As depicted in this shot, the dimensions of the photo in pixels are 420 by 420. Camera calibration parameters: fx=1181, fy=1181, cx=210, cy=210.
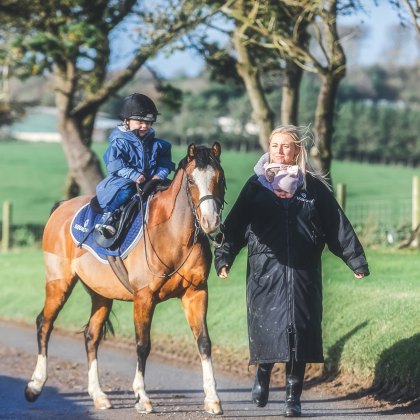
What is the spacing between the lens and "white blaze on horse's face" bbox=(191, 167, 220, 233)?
9305 mm

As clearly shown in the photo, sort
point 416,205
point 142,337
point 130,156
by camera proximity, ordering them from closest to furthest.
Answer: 1. point 142,337
2. point 130,156
3. point 416,205

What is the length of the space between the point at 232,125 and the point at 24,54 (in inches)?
1295

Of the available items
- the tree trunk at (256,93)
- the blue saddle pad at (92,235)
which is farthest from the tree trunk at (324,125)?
the blue saddle pad at (92,235)

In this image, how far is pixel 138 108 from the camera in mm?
10562

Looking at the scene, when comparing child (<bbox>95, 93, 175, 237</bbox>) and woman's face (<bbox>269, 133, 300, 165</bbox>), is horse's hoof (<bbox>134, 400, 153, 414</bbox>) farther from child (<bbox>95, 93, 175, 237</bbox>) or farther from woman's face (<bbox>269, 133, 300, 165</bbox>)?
woman's face (<bbox>269, 133, 300, 165</bbox>)

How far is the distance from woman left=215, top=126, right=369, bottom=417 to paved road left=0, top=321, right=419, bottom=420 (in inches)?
29.3

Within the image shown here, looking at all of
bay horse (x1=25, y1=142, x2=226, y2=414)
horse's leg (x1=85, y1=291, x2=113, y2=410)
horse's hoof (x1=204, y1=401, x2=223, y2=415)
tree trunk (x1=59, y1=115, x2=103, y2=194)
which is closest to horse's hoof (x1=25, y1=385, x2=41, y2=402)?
bay horse (x1=25, y1=142, x2=226, y2=414)

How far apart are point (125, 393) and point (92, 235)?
176cm

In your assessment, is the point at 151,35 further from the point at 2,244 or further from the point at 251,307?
the point at 251,307

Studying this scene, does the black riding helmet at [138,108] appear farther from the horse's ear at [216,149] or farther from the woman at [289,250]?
the woman at [289,250]

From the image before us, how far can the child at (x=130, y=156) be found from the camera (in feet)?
34.6

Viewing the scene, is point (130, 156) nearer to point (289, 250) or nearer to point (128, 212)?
point (128, 212)

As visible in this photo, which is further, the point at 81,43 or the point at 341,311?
the point at 81,43

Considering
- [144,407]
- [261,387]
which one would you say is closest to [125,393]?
[144,407]
